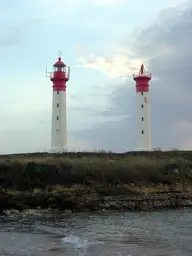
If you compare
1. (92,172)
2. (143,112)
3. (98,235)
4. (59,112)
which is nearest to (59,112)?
(59,112)

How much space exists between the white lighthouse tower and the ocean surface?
2370 centimetres

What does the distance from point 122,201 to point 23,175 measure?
832cm

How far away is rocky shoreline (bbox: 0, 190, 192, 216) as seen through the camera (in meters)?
30.4

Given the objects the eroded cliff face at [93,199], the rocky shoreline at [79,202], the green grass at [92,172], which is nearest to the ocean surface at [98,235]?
the rocky shoreline at [79,202]

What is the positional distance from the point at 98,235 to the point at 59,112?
33439 mm

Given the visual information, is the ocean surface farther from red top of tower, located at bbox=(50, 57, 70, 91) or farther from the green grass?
red top of tower, located at bbox=(50, 57, 70, 91)

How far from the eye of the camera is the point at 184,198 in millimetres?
37062

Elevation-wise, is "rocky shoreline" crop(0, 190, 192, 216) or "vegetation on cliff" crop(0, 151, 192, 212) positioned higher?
"vegetation on cliff" crop(0, 151, 192, 212)

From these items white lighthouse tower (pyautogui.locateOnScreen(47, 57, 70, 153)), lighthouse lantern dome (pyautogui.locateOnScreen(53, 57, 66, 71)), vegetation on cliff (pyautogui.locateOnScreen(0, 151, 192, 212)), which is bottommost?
vegetation on cliff (pyautogui.locateOnScreen(0, 151, 192, 212))

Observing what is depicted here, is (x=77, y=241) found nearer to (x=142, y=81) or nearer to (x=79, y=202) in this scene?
(x=79, y=202)

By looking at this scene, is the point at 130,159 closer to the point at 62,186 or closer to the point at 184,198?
the point at 184,198

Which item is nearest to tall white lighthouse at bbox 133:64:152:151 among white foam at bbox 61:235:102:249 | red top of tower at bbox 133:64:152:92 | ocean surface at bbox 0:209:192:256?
red top of tower at bbox 133:64:152:92

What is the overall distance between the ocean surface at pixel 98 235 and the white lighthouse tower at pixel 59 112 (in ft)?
77.8

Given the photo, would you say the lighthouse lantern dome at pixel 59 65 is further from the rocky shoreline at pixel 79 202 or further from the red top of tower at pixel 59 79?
the rocky shoreline at pixel 79 202
